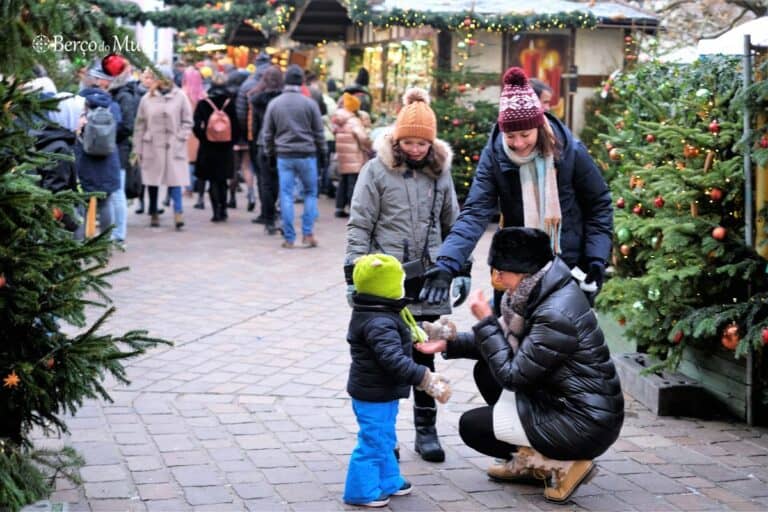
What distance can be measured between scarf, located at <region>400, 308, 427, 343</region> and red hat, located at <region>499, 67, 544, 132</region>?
1059 millimetres

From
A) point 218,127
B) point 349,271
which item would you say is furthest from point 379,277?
point 218,127

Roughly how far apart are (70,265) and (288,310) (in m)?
5.13

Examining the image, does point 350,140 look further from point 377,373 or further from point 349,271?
point 377,373

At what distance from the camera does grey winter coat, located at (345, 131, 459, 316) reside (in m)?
6.04

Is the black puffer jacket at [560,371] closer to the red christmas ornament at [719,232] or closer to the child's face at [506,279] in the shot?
the child's face at [506,279]

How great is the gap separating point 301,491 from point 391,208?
4.98 feet

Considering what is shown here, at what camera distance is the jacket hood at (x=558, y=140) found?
19.3 ft

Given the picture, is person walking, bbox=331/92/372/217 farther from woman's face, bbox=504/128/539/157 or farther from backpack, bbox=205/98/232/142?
woman's face, bbox=504/128/539/157

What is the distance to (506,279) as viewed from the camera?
17.3 feet

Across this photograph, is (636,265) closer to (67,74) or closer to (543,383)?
(543,383)

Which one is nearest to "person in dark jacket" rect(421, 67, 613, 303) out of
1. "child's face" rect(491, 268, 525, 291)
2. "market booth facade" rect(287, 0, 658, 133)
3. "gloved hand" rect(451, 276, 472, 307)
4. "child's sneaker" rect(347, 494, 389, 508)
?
"gloved hand" rect(451, 276, 472, 307)

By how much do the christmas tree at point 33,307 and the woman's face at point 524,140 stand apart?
A: 201 centimetres

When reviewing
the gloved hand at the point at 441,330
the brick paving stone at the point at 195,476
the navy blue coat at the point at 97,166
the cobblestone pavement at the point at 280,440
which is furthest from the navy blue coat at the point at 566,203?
the navy blue coat at the point at 97,166

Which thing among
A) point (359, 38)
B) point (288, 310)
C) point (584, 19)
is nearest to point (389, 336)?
point (288, 310)
